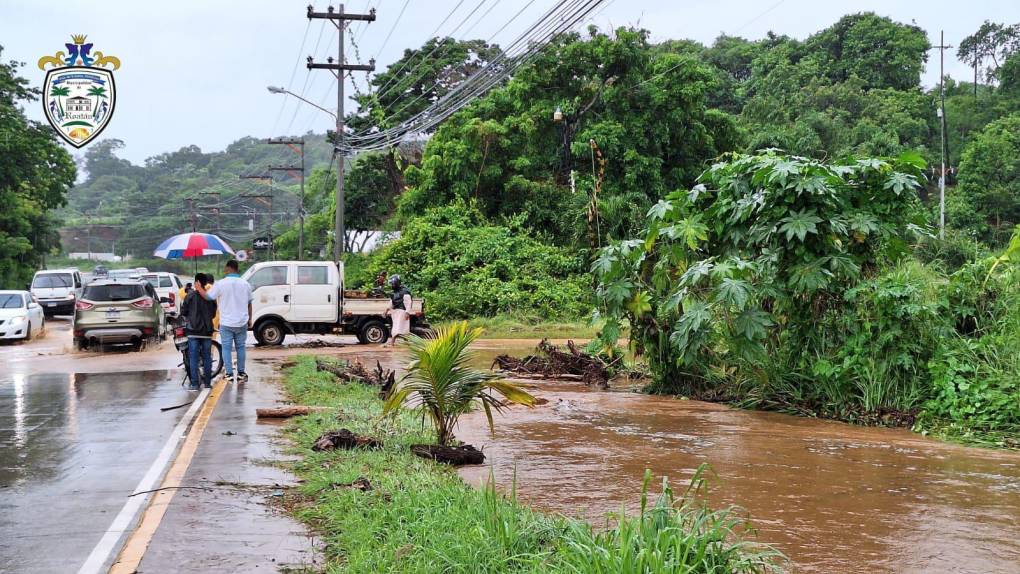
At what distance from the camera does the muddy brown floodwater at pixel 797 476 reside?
6402 millimetres

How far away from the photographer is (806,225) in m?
11.7

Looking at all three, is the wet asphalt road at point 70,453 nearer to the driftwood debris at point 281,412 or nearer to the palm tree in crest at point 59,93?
the driftwood debris at point 281,412

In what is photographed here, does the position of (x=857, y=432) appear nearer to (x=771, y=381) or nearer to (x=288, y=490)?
(x=771, y=381)

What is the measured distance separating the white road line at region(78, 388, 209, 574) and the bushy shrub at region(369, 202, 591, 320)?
62.6 feet

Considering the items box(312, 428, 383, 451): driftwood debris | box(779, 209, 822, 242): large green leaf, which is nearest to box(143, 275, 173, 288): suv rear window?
box(312, 428, 383, 451): driftwood debris

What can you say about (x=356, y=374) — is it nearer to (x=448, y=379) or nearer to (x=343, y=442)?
(x=343, y=442)

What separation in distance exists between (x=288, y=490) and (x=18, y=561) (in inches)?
88.2

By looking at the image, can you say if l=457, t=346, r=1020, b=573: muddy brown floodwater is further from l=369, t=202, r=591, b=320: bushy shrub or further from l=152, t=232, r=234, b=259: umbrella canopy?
l=152, t=232, r=234, b=259: umbrella canopy

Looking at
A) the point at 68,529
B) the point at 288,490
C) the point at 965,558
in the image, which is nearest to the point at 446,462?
the point at 288,490

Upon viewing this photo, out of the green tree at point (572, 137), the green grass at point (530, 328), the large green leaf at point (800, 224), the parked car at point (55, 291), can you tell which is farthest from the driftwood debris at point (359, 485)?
the parked car at point (55, 291)

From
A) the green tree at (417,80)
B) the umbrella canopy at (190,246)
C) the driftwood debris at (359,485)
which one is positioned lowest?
the driftwood debris at (359,485)

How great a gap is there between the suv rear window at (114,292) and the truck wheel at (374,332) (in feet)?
17.6

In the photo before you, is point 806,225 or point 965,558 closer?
point 965,558

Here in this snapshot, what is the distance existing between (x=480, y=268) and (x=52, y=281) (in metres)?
18.2
